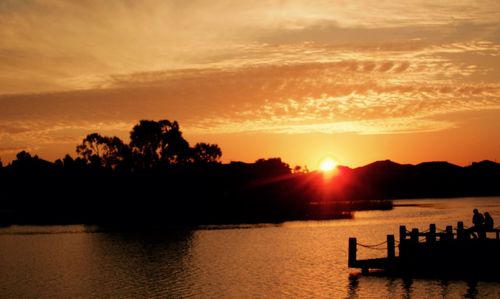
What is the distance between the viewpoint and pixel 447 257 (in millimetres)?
44438

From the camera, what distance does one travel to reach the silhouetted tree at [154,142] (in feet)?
585

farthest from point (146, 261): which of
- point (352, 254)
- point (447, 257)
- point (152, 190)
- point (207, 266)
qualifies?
point (152, 190)

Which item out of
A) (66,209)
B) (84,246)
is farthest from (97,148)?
(84,246)

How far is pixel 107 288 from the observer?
160ft

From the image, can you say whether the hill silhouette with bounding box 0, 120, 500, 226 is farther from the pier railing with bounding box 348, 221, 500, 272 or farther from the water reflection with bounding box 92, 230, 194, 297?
the pier railing with bounding box 348, 221, 500, 272

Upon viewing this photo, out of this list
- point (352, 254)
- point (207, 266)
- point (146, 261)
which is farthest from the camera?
point (146, 261)

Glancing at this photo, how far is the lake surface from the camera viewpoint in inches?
1718

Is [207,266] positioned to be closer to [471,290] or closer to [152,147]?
[471,290]

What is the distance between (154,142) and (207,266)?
123 meters

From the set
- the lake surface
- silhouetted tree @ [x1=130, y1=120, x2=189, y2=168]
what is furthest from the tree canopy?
the lake surface

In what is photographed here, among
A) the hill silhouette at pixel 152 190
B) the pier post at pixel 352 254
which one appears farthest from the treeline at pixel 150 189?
the pier post at pixel 352 254

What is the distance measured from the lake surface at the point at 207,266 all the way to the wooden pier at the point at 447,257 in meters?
1.28

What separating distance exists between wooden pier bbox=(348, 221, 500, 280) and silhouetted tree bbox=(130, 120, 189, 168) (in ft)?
444

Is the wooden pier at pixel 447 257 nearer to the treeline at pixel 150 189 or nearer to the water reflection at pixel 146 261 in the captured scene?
the water reflection at pixel 146 261
